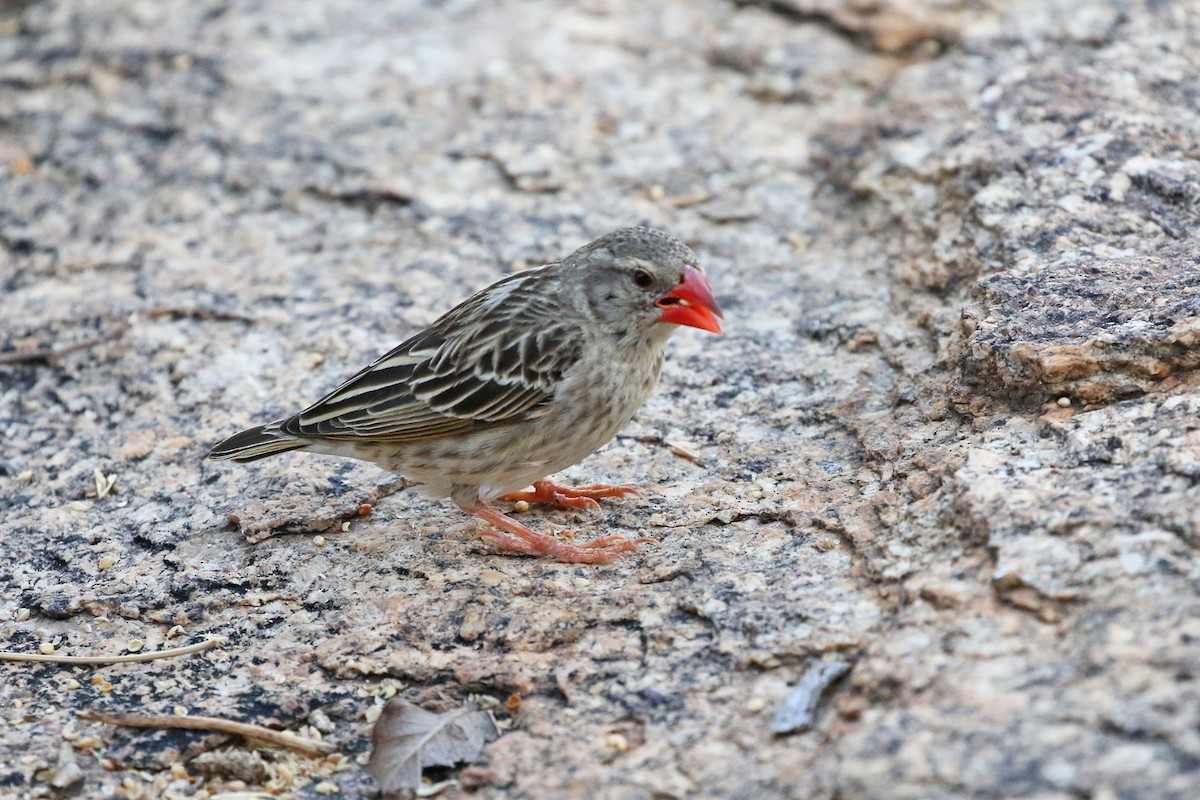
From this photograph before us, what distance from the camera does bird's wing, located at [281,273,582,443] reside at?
170 inches

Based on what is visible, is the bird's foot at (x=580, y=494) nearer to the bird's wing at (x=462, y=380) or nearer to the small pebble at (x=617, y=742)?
the bird's wing at (x=462, y=380)

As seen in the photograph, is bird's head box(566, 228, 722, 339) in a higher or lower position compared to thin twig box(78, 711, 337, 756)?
higher

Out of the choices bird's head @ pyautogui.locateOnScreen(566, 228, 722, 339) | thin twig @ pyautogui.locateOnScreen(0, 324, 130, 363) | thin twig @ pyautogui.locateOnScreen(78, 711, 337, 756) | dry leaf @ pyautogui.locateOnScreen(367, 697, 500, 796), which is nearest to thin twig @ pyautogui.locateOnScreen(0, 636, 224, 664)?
thin twig @ pyautogui.locateOnScreen(78, 711, 337, 756)

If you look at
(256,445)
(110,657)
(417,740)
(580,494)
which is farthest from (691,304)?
(110,657)

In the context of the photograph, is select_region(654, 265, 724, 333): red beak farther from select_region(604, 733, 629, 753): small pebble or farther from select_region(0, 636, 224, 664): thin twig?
select_region(0, 636, 224, 664): thin twig

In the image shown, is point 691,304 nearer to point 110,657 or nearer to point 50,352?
point 110,657

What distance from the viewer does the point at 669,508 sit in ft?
14.2

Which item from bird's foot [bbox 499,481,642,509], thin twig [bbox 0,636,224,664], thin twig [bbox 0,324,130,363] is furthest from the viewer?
thin twig [bbox 0,324,130,363]

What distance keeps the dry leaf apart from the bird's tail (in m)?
1.18

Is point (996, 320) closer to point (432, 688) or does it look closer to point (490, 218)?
point (432, 688)

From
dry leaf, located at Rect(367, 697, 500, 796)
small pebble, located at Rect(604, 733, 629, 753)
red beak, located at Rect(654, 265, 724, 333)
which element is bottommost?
dry leaf, located at Rect(367, 697, 500, 796)

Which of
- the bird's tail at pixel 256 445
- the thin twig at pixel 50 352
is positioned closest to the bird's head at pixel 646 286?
the bird's tail at pixel 256 445

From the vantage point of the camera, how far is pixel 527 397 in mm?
4297

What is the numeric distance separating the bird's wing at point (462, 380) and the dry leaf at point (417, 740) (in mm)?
1107
